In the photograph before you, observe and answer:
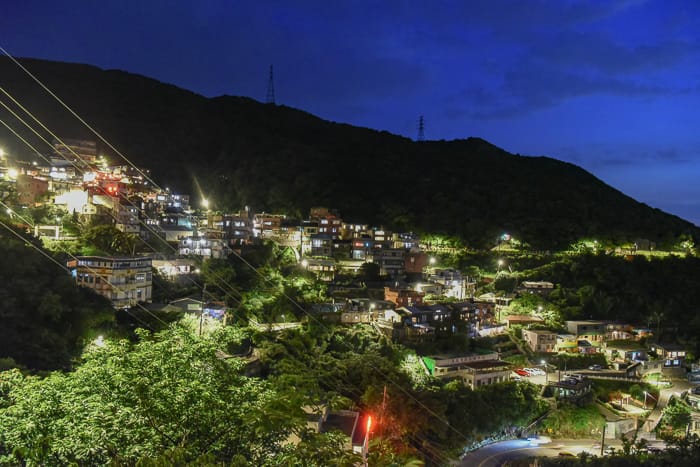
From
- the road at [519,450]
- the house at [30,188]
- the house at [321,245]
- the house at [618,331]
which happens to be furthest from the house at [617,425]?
the house at [30,188]

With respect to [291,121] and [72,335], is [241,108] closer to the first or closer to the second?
[291,121]

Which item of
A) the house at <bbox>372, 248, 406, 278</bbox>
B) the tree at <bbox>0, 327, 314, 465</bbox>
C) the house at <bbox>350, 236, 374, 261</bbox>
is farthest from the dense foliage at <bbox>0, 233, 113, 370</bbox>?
the house at <bbox>350, 236, 374, 261</bbox>

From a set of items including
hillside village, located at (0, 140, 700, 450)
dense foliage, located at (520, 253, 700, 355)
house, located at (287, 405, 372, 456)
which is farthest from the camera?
dense foliage, located at (520, 253, 700, 355)

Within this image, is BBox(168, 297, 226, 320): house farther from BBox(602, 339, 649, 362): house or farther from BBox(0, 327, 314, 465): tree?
BBox(602, 339, 649, 362): house

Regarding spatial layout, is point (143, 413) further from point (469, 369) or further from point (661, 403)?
point (661, 403)

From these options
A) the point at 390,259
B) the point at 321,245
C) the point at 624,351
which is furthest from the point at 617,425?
the point at 321,245

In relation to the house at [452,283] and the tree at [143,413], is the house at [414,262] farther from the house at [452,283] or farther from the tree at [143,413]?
the tree at [143,413]
